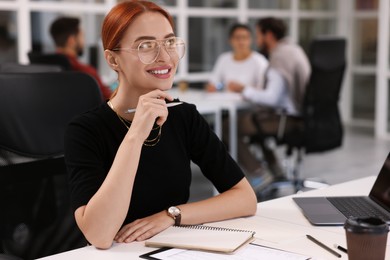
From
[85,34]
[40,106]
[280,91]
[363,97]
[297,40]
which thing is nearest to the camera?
[40,106]

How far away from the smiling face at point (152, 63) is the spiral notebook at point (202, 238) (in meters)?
0.39

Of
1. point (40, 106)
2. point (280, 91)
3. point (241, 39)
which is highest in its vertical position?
point (241, 39)

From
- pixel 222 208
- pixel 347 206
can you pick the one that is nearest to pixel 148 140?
pixel 222 208

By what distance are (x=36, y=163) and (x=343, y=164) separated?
434 cm

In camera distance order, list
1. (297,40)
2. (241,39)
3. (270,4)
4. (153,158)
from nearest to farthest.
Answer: (153,158), (241,39), (270,4), (297,40)

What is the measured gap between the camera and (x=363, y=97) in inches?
328

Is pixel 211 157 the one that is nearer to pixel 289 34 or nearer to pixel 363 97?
pixel 289 34

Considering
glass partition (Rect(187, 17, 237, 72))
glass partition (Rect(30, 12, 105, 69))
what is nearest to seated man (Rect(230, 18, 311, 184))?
glass partition (Rect(30, 12, 105, 69))

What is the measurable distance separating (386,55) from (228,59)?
255cm

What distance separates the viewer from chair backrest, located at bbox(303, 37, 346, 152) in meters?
4.16

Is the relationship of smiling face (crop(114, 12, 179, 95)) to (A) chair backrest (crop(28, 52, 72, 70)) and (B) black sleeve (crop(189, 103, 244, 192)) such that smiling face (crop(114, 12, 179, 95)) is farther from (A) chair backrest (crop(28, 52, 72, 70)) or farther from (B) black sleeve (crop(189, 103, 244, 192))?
(A) chair backrest (crop(28, 52, 72, 70))

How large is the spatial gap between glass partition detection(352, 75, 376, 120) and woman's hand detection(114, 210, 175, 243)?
7.12 metres

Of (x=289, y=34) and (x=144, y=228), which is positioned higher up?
(x=289, y=34)

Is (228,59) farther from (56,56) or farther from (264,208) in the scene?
(264,208)
